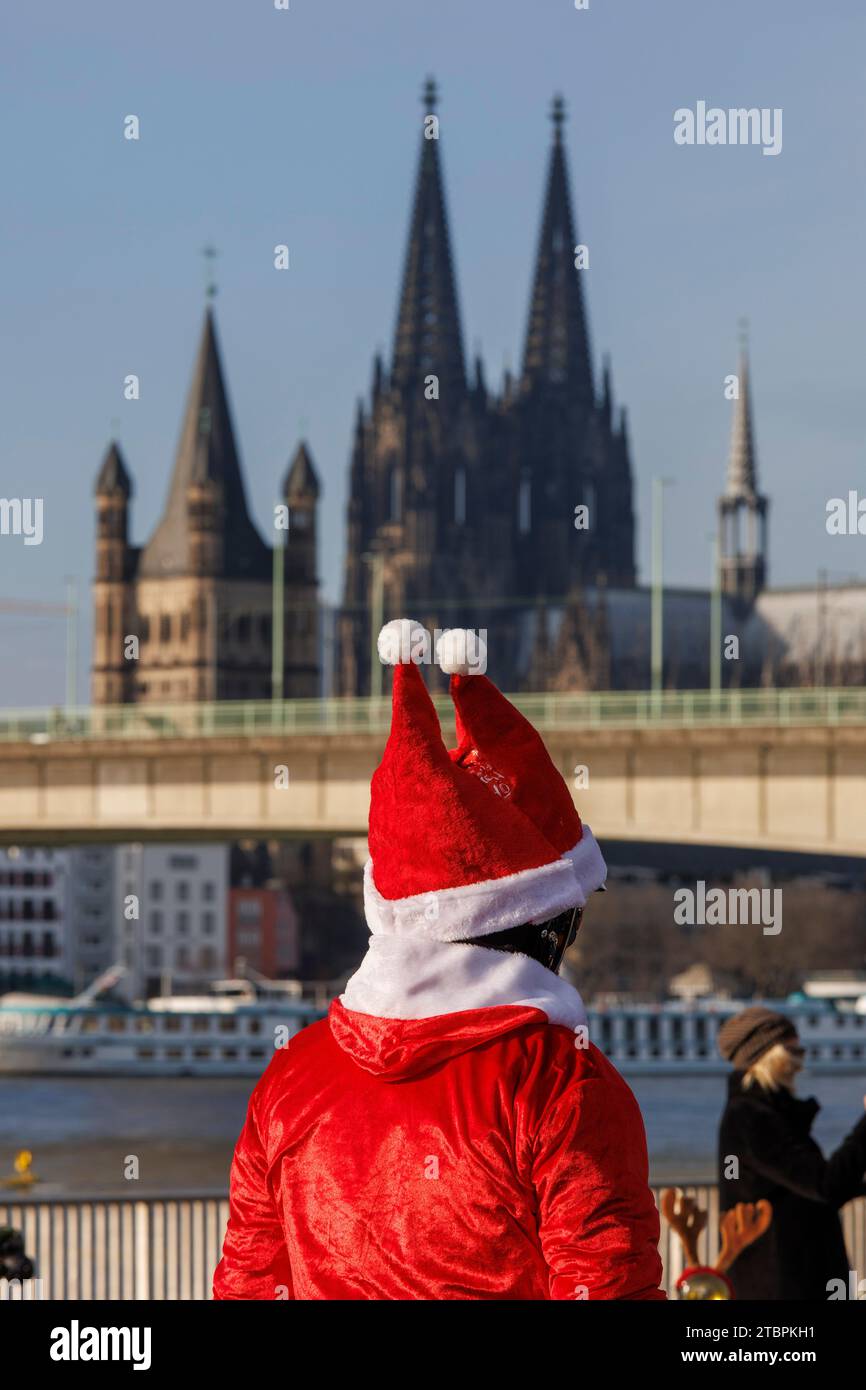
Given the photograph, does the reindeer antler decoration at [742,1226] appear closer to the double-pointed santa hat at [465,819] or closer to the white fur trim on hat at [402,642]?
the double-pointed santa hat at [465,819]

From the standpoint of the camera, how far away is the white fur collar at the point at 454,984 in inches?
159

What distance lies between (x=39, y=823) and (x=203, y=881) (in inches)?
3453

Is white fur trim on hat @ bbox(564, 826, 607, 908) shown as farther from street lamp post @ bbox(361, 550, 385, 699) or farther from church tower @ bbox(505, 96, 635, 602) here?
church tower @ bbox(505, 96, 635, 602)

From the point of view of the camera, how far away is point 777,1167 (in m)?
7.18

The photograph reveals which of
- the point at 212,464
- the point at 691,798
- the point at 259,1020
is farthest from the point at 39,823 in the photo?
the point at 212,464

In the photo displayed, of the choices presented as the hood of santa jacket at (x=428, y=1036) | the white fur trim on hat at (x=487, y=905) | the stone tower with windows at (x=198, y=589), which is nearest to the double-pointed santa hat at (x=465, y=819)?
the white fur trim on hat at (x=487, y=905)

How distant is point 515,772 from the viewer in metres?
4.18

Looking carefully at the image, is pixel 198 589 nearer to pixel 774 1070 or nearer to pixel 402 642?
pixel 774 1070

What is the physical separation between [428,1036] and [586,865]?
0.40 meters

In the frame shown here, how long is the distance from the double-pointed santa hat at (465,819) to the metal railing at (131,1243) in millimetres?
6982

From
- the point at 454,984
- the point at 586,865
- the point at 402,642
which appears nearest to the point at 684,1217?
the point at 586,865

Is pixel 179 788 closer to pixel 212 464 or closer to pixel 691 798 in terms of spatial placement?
pixel 691 798

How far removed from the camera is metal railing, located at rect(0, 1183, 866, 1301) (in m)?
11.1

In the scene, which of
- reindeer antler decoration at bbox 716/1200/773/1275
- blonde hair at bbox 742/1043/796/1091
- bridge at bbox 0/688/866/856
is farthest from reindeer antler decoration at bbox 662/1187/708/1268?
bridge at bbox 0/688/866/856
